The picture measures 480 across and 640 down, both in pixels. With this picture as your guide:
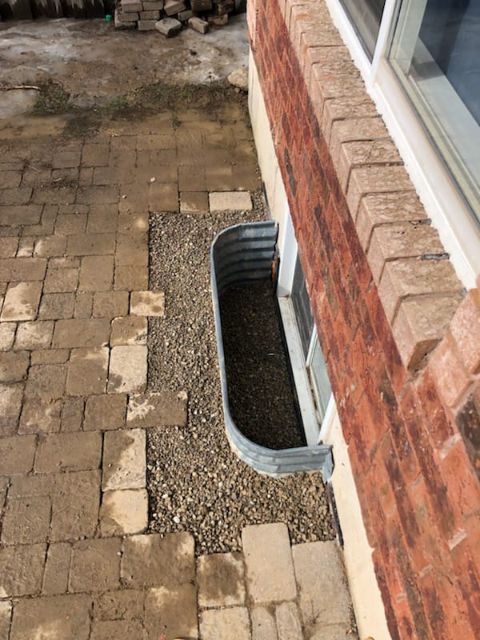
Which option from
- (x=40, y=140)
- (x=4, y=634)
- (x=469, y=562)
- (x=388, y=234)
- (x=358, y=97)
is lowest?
(x=4, y=634)

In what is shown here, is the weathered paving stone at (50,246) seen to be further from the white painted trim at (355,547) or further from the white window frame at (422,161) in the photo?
the white window frame at (422,161)

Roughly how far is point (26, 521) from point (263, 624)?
5.52 feet

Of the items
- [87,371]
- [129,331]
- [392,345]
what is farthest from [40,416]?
[392,345]

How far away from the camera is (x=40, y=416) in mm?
3992

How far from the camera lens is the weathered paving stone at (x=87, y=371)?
4.16m

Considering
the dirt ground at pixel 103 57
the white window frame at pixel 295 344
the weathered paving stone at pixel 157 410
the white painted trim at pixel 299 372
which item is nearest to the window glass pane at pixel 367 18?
the white window frame at pixel 295 344

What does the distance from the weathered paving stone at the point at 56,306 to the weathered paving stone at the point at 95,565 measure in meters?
2.01

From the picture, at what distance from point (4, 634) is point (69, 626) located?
374mm

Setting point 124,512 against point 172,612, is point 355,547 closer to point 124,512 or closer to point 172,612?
point 172,612

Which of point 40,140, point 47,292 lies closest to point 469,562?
point 47,292

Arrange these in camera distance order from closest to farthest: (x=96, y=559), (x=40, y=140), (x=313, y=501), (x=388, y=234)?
(x=388, y=234), (x=96, y=559), (x=313, y=501), (x=40, y=140)

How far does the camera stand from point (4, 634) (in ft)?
10.1

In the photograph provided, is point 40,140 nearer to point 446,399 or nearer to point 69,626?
point 69,626

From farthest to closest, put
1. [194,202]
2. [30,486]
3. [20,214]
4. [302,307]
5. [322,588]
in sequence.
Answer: [194,202] → [20,214] → [302,307] → [30,486] → [322,588]
